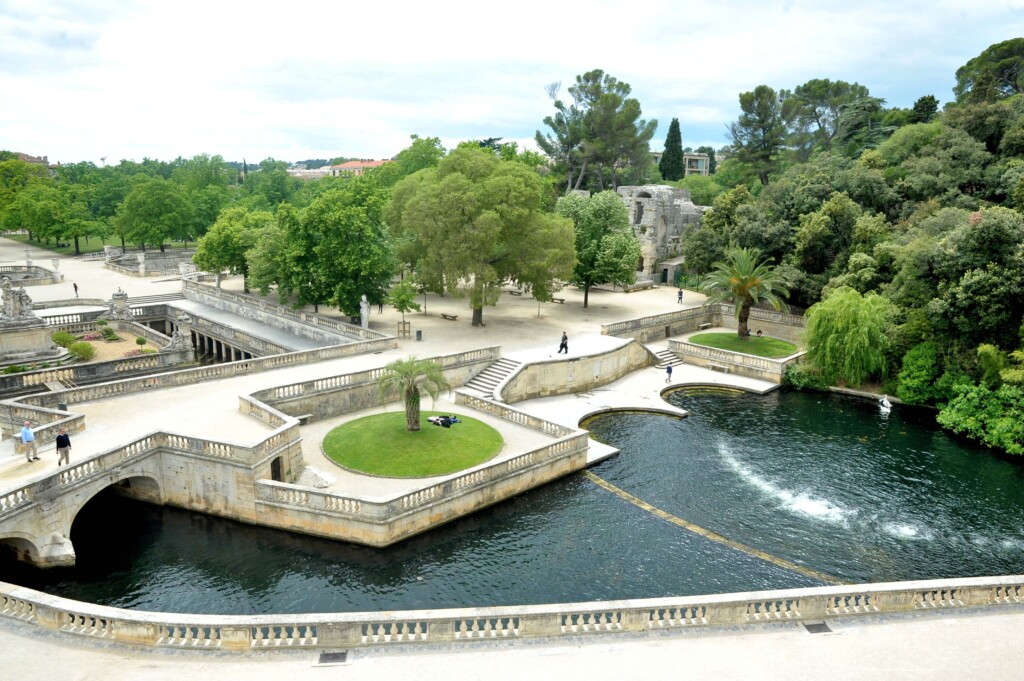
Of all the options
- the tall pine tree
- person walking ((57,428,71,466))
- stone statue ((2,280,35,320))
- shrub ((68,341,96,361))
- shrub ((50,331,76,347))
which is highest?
the tall pine tree

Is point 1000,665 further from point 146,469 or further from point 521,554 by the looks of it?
point 146,469

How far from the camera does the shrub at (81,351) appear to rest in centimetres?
4319

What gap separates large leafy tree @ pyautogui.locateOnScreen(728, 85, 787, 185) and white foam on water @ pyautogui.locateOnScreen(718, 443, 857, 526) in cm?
6419

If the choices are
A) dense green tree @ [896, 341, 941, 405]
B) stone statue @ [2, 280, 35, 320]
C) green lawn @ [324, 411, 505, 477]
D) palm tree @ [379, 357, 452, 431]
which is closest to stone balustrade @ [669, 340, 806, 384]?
dense green tree @ [896, 341, 941, 405]

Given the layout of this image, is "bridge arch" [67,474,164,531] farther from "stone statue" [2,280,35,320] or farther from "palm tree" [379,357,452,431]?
"stone statue" [2,280,35,320]

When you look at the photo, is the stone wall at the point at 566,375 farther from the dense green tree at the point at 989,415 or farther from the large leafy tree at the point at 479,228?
the dense green tree at the point at 989,415

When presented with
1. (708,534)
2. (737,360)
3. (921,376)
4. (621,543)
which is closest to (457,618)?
(621,543)

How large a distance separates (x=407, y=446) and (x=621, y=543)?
10178 millimetres

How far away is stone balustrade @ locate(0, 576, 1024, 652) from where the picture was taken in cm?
1588

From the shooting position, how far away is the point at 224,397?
1315 inches

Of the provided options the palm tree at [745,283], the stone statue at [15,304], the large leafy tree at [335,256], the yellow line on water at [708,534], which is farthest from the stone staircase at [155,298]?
the yellow line on water at [708,534]

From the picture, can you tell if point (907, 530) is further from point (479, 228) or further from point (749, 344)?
point (479, 228)

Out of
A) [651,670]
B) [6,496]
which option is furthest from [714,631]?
[6,496]

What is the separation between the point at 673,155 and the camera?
10362cm
